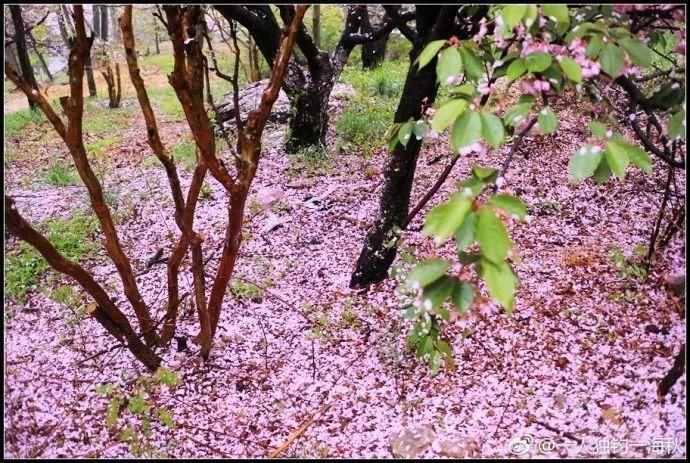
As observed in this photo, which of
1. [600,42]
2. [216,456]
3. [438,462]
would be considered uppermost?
[600,42]

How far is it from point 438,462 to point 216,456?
1.52m

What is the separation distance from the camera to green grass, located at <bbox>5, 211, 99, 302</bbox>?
531 cm

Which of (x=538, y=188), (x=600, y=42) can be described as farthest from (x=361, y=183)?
(x=600, y=42)

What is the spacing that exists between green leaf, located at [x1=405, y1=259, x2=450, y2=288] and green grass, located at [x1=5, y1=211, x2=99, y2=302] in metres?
5.06

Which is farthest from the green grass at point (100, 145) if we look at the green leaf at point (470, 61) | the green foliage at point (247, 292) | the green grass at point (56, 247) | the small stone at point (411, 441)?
the green leaf at point (470, 61)

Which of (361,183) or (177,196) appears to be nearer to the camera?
(177,196)

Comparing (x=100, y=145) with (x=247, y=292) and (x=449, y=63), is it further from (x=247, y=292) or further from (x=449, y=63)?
(x=449, y=63)

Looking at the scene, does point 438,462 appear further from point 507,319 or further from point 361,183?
point 361,183

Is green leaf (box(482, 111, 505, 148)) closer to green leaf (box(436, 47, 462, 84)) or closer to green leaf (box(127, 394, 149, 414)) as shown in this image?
Answer: green leaf (box(436, 47, 462, 84))

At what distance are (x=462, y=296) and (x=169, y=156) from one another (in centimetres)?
252

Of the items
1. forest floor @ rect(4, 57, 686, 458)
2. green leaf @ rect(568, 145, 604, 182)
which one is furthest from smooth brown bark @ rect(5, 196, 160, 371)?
green leaf @ rect(568, 145, 604, 182)

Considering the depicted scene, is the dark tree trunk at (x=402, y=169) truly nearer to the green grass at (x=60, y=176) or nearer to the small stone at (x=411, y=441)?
the small stone at (x=411, y=441)

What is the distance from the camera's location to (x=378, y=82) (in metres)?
9.05

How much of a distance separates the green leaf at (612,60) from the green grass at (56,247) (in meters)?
5.61
